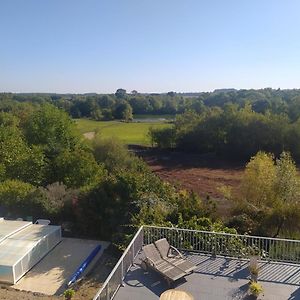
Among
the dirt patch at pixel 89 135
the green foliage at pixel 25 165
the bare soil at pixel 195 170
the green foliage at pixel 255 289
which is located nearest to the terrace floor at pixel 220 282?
the green foliage at pixel 255 289

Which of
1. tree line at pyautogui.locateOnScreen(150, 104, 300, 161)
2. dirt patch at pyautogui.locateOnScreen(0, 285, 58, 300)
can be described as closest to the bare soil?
tree line at pyautogui.locateOnScreen(150, 104, 300, 161)

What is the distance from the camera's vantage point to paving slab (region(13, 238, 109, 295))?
550 inches

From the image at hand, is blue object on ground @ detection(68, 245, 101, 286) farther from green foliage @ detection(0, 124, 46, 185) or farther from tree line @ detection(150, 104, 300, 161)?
tree line @ detection(150, 104, 300, 161)

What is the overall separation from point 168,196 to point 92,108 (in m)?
78.6

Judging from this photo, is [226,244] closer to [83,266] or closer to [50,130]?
[83,266]

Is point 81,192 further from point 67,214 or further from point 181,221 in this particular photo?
point 181,221

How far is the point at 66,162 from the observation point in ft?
81.0

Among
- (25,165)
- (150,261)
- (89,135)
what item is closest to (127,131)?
(89,135)

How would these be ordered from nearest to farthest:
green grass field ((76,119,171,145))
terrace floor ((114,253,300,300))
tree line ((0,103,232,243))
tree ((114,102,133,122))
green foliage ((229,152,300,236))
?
terrace floor ((114,253,300,300)) < tree line ((0,103,232,243)) < green foliage ((229,152,300,236)) < green grass field ((76,119,171,145)) < tree ((114,102,133,122))

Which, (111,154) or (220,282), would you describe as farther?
(111,154)

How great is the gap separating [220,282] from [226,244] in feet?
6.89

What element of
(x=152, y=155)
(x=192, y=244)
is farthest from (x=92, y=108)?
(x=192, y=244)

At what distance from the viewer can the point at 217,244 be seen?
11.8 meters

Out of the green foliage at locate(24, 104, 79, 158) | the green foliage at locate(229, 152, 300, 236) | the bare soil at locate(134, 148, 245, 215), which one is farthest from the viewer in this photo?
the bare soil at locate(134, 148, 245, 215)
